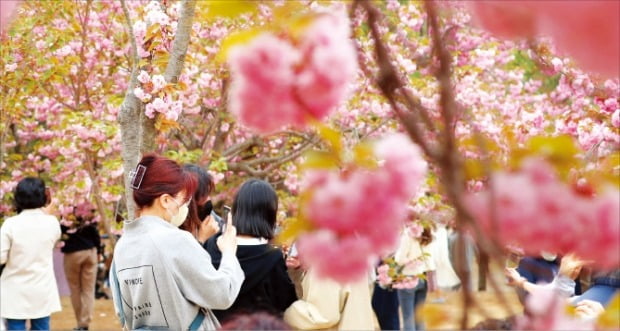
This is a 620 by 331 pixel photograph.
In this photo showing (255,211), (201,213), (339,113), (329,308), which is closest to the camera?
(255,211)

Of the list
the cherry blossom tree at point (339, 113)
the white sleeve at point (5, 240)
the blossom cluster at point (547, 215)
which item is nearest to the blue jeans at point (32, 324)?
the white sleeve at point (5, 240)

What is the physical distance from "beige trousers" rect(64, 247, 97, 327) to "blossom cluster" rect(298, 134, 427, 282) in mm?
8668

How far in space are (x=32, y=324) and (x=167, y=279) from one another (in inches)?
167

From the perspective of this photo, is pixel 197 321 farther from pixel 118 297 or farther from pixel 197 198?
pixel 197 198

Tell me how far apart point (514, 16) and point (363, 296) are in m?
3.63

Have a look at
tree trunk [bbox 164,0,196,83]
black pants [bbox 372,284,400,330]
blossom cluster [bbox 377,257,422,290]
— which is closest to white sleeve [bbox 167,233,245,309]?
tree trunk [bbox 164,0,196,83]

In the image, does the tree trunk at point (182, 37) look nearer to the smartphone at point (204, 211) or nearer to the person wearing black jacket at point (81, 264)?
the smartphone at point (204, 211)

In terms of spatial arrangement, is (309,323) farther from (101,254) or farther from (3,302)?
(101,254)

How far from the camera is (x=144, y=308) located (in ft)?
10.7

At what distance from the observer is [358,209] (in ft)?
3.55

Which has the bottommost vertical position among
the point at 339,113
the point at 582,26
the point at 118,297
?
the point at 118,297

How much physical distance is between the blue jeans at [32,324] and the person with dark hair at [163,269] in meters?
3.68

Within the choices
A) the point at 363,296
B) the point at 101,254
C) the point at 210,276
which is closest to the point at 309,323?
the point at 363,296

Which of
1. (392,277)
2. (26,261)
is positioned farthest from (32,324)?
(392,277)
